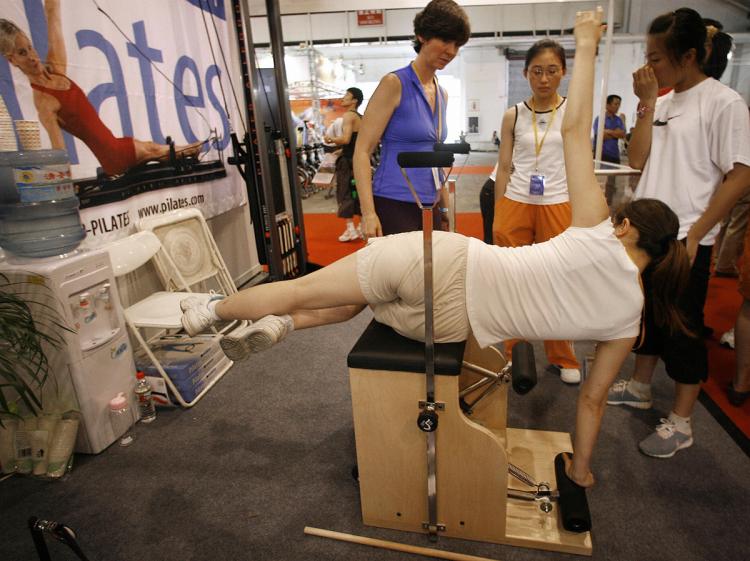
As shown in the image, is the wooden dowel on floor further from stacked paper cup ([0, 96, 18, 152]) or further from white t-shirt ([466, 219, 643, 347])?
stacked paper cup ([0, 96, 18, 152])

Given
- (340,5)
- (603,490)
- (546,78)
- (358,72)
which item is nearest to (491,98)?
(358,72)

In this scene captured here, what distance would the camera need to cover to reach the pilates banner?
2.12 metres

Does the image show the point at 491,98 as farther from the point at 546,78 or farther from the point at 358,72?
the point at 546,78

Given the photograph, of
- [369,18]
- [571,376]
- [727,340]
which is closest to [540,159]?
[571,376]

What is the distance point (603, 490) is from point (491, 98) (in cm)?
1494

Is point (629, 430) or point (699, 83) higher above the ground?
point (699, 83)

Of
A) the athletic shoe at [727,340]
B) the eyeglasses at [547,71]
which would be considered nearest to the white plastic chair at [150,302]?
the eyeglasses at [547,71]

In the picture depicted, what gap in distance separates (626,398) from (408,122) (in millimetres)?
1636

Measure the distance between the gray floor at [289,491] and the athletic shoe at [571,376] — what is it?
55 mm

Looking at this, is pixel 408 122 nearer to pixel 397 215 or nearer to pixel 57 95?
pixel 397 215

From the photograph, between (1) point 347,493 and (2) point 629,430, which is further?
(2) point 629,430

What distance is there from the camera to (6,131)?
1.93 meters

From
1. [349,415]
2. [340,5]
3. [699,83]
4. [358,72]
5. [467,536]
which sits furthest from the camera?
[358,72]

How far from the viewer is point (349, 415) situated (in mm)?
2305
